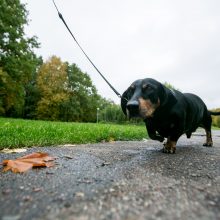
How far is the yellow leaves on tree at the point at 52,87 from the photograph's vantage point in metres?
39.7

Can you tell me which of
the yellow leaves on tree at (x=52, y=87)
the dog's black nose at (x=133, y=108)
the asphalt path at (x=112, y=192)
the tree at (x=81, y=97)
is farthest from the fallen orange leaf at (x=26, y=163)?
the tree at (x=81, y=97)

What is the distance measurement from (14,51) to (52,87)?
19.5 metres

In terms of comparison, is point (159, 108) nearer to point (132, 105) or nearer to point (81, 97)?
point (132, 105)

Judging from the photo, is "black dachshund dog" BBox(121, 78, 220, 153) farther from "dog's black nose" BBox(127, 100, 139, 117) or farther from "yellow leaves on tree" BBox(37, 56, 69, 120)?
"yellow leaves on tree" BBox(37, 56, 69, 120)

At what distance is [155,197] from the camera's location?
1.88m

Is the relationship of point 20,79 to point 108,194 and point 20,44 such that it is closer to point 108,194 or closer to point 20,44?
point 20,44

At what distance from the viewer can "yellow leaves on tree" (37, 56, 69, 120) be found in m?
39.7

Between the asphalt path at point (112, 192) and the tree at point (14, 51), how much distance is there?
1785cm

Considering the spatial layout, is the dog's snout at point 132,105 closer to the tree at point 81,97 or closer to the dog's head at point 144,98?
the dog's head at point 144,98

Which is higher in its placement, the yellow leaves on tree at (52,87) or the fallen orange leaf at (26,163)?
the yellow leaves on tree at (52,87)

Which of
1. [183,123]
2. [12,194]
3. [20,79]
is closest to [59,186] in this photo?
[12,194]

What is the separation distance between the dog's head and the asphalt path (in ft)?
2.40

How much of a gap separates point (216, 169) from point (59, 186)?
162 cm

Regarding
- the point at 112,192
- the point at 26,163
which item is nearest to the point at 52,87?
the point at 26,163
